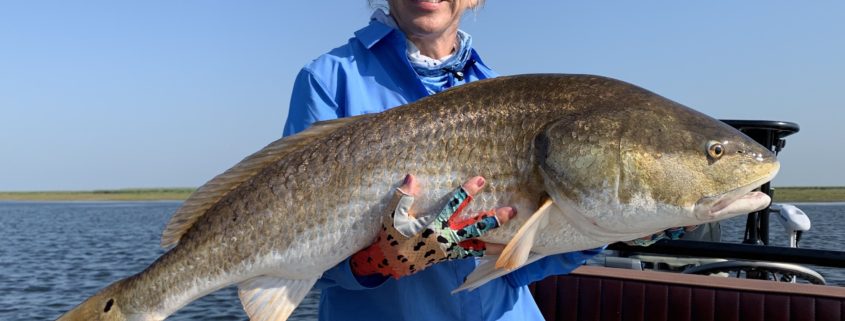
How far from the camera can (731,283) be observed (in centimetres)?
525

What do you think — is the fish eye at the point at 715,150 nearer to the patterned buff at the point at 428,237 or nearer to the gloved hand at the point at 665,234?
the gloved hand at the point at 665,234

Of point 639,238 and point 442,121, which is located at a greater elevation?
point 442,121

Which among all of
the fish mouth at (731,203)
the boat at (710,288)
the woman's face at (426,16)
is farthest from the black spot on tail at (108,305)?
the boat at (710,288)

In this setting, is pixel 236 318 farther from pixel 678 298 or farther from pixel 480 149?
pixel 480 149

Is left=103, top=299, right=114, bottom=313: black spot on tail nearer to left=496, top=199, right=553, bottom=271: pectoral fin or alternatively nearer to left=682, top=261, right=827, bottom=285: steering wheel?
left=496, top=199, right=553, bottom=271: pectoral fin

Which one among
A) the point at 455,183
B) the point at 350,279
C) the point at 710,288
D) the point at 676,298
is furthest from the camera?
the point at 676,298

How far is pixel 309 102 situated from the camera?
273cm

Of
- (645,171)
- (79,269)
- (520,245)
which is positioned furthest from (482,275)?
(79,269)

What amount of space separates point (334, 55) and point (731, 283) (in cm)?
A: 369

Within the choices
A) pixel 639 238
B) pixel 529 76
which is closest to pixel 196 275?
pixel 529 76

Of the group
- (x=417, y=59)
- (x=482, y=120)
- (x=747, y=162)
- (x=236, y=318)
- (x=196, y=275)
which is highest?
(x=417, y=59)

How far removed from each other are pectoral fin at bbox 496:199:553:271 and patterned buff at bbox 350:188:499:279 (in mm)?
109

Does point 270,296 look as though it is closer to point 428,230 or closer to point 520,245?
point 428,230

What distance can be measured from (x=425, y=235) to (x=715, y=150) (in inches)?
38.4
